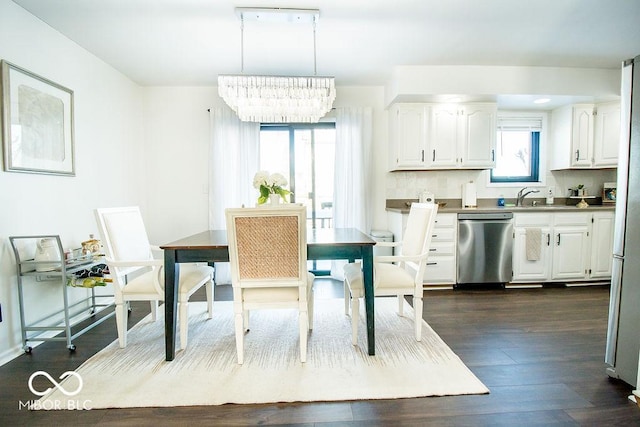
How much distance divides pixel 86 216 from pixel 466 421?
340cm

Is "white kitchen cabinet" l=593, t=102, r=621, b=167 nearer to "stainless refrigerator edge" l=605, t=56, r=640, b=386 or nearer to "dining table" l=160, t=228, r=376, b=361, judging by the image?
"stainless refrigerator edge" l=605, t=56, r=640, b=386

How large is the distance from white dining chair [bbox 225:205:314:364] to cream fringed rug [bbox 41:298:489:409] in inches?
7.1

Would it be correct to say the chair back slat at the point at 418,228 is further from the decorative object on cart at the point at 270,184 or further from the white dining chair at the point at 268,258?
the decorative object on cart at the point at 270,184

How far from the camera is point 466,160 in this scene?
366 cm

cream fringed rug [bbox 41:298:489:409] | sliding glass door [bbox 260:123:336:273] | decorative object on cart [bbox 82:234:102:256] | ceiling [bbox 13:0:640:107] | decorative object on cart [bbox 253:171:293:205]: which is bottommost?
cream fringed rug [bbox 41:298:489:409]

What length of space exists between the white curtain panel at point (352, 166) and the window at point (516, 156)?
178 cm

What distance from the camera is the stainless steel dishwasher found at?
3.47 meters

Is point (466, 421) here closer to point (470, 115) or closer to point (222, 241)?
point (222, 241)

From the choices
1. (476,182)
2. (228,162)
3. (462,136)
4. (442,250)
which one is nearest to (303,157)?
(228,162)

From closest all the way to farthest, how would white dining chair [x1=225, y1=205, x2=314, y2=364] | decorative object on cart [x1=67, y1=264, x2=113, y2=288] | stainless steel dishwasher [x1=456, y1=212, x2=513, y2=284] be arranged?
white dining chair [x1=225, y1=205, x2=314, y2=364]
decorative object on cart [x1=67, y1=264, x2=113, y2=288]
stainless steel dishwasher [x1=456, y1=212, x2=513, y2=284]

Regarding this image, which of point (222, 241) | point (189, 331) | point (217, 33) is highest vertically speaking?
point (217, 33)

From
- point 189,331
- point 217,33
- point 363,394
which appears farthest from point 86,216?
point 363,394

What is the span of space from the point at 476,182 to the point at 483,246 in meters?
0.99

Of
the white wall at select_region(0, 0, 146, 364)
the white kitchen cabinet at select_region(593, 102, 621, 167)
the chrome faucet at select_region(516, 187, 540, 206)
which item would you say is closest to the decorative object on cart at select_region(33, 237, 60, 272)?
the white wall at select_region(0, 0, 146, 364)
